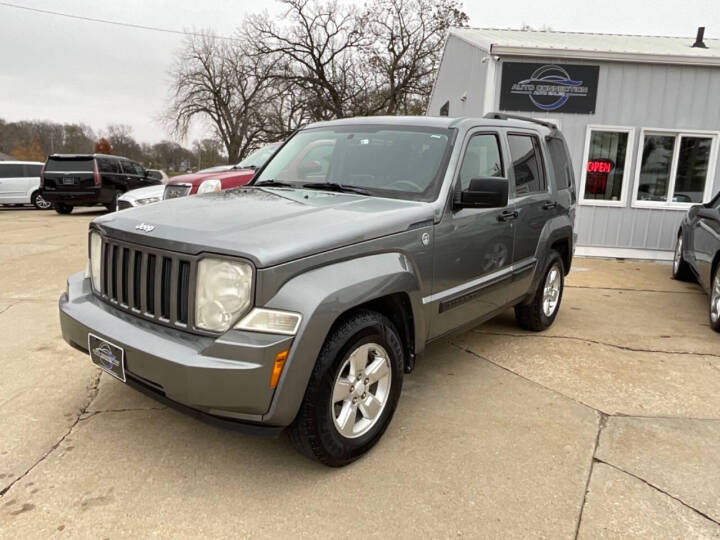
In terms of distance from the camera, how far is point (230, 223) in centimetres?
272

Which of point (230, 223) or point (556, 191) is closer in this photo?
point (230, 223)

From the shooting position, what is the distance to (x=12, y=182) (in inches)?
714

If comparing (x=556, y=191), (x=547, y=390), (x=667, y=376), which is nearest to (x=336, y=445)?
(x=547, y=390)

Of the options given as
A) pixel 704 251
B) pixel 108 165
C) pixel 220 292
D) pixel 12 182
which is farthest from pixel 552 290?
pixel 12 182

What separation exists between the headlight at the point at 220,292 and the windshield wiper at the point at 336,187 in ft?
4.36

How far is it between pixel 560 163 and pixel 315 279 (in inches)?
144

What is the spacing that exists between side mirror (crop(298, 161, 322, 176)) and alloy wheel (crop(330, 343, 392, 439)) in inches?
63.2

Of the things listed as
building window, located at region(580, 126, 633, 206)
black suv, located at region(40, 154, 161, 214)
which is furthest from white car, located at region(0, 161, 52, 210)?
building window, located at region(580, 126, 633, 206)

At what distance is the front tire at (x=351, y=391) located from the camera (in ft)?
8.44

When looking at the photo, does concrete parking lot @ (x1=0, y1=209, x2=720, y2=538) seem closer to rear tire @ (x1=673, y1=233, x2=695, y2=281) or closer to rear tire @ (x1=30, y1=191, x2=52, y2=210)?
rear tire @ (x1=673, y1=233, x2=695, y2=281)

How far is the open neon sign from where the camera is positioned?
9.77 metres

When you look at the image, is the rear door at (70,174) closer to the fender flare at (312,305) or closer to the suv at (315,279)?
the suv at (315,279)

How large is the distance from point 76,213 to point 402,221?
17.2 m

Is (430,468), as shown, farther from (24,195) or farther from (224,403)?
(24,195)
